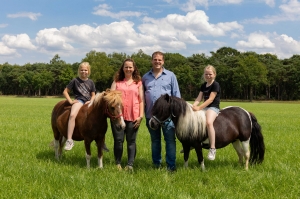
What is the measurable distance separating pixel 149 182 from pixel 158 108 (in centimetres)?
156

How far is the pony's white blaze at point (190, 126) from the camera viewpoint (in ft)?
20.9

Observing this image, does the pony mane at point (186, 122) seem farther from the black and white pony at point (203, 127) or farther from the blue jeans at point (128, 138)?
the blue jeans at point (128, 138)

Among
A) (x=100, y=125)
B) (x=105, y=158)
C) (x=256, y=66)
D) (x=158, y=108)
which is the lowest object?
(x=105, y=158)

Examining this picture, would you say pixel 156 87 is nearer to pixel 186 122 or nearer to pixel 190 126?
pixel 186 122

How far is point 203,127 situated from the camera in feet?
21.2

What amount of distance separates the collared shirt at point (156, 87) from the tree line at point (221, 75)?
224ft

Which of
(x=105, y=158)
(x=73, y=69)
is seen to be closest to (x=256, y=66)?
(x=73, y=69)

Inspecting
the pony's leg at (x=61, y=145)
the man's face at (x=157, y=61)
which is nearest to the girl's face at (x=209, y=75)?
the man's face at (x=157, y=61)

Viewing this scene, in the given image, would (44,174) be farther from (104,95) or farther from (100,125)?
(104,95)

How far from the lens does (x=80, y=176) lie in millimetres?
5602

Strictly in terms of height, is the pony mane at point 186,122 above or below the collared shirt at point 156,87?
Result: below

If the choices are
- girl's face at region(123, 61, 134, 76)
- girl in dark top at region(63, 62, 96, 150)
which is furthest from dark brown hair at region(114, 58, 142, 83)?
girl in dark top at region(63, 62, 96, 150)

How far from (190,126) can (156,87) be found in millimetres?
1201

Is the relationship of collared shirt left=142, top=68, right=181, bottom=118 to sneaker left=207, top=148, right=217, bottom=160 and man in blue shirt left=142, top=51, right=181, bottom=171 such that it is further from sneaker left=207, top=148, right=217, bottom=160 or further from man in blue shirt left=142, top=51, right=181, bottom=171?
sneaker left=207, top=148, right=217, bottom=160
